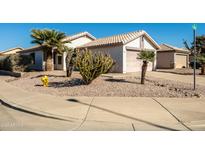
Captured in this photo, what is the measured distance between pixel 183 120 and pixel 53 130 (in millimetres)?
3401

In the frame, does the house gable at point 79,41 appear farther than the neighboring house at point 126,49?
Yes

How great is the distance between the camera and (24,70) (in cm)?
2128

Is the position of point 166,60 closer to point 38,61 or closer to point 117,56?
point 117,56

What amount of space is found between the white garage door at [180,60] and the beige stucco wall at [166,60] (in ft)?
2.69

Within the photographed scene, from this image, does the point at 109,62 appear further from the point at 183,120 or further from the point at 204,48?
the point at 204,48

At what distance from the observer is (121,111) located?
641cm

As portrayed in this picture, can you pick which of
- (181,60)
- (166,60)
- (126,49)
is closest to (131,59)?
(126,49)

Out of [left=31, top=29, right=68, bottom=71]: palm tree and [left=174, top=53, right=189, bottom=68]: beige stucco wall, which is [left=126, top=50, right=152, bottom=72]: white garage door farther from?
[left=174, top=53, right=189, bottom=68]: beige stucco wall

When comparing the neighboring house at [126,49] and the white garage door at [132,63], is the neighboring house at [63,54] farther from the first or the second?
the white garage door at [132,63]

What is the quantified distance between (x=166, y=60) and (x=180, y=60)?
82.5 inches

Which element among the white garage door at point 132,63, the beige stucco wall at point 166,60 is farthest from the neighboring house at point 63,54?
the beige stucco wall at point 166,60

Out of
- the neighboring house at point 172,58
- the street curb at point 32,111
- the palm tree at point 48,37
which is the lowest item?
the street curb at point 32,111

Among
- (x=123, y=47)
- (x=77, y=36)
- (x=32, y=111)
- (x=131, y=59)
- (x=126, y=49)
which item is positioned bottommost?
(x=32, y=111)

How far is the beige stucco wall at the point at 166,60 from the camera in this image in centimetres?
2697
